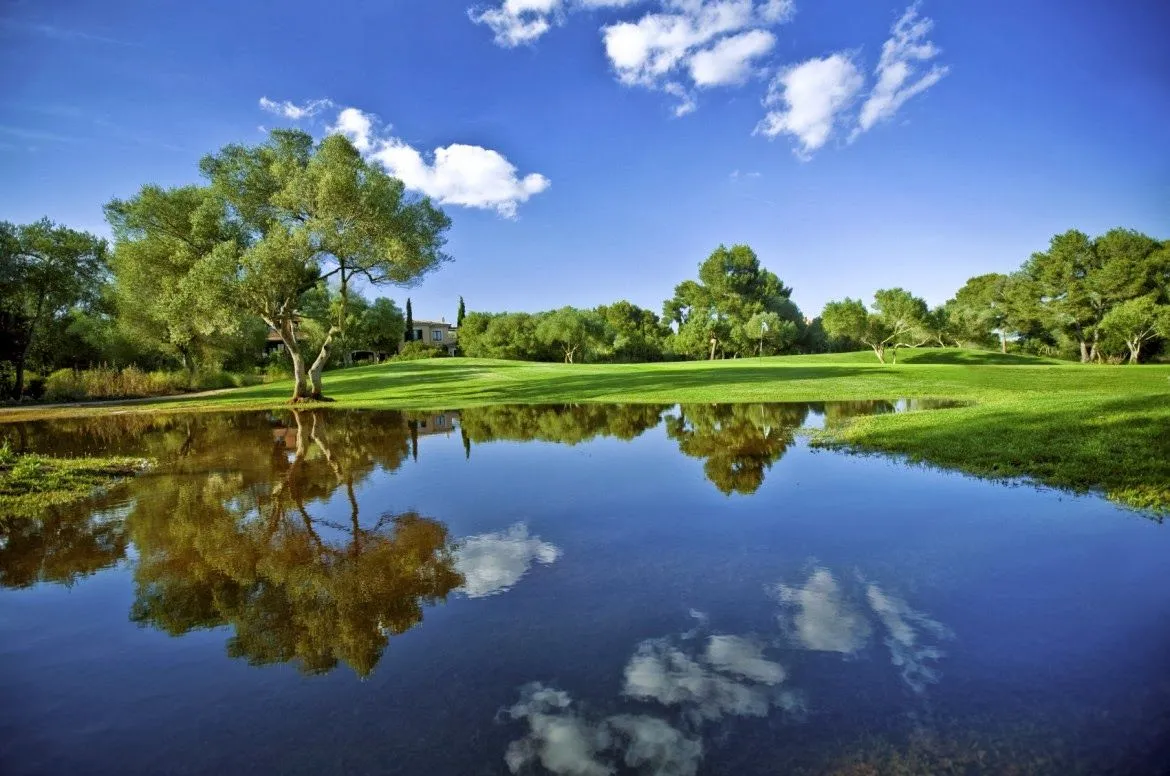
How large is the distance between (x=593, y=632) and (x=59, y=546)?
7.19 metres

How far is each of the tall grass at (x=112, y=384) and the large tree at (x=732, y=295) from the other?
5883 cm

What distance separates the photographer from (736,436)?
1528 centimetres

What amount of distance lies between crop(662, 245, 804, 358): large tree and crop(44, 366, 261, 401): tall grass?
5883 centimetres

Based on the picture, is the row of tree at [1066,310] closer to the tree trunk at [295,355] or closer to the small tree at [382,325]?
the tree trunk at [295,355]

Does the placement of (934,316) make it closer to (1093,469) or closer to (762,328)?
(762,328)

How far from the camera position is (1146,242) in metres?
58.4

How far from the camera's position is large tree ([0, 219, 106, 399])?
31.2 m

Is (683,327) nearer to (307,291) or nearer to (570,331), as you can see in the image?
(570,331)

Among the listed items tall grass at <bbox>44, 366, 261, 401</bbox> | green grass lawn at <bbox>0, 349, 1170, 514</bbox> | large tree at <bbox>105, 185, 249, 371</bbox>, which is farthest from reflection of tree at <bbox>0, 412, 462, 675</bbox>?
tall grass at <bbox>44, 366, 261, 401</bbox>

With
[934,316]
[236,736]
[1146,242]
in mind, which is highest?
[1146,242]

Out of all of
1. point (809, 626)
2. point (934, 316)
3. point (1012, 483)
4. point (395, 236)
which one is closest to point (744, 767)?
point (809, 626)

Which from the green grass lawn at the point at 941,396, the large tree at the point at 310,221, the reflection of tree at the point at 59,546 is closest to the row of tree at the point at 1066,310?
the green grass lawn at the point at 941,396

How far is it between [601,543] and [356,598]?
2.78m

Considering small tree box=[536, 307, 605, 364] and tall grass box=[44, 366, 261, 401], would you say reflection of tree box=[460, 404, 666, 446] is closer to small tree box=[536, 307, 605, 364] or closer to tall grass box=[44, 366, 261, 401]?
tall grass box=[44, 366, 261, 401]
